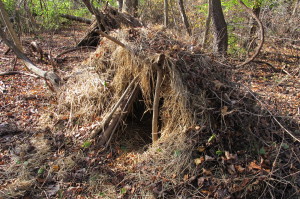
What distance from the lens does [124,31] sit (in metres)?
4.11

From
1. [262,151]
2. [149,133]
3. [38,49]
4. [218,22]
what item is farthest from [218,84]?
[38,49]

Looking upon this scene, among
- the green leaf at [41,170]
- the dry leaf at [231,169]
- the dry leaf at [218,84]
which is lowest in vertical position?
the green leaf at [41,170]

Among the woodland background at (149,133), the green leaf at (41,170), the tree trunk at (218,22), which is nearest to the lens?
the woodland background at (149,133)

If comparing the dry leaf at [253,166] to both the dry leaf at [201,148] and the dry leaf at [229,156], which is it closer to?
the dry leaf at [229,156]

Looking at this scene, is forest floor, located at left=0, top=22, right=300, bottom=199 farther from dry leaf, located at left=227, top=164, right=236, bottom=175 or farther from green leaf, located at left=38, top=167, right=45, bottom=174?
dry leaf, located at left=227, top=164, right=236, bottom=175

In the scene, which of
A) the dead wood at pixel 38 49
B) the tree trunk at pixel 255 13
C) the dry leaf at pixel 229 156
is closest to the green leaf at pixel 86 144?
the dry leaf at pixel 229 156

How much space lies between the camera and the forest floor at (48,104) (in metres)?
3.37

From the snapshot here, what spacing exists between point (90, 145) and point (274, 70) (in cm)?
653

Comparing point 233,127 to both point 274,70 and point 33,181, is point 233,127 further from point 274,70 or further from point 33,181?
point 274,70

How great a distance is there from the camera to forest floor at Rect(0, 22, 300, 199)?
337 cm

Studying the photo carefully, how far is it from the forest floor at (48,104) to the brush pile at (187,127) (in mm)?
330

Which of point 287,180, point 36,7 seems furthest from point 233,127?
point 36,7

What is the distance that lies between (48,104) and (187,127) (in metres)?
3.19

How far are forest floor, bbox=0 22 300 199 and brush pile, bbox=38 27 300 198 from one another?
1.08 ft
